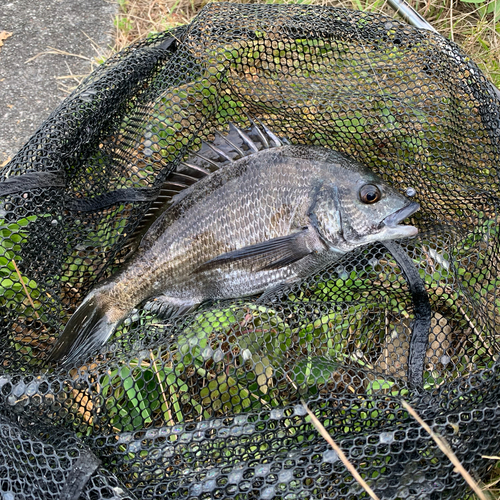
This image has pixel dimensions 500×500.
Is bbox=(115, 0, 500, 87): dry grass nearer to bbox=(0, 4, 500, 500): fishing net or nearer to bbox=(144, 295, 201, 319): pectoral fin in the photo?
bbox=(0, 4, 500, 500): fishing net

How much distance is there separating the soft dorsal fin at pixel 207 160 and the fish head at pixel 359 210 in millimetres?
522

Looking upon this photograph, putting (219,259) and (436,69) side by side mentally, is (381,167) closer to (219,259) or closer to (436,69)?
(436,69)

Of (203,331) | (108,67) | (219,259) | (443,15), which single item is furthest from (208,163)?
(443,15)

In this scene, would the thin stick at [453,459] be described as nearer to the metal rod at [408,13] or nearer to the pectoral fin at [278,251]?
the pectoral fin at [278,251]

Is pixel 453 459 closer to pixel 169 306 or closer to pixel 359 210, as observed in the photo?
pixel 359 210

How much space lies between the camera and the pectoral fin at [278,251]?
2.72 metres

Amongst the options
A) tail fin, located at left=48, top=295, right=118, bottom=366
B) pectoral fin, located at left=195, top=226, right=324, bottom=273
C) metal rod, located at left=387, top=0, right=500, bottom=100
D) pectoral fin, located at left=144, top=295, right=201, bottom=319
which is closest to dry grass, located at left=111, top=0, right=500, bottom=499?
metal rod, located at left=387, top=0, right=500, bottom=100

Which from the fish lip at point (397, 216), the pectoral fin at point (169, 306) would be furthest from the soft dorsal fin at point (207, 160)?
the fish lip at point (397, 216)

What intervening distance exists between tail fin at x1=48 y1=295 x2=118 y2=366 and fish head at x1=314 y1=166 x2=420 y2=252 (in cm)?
148

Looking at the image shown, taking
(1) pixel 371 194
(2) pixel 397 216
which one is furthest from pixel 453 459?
(1) pixel 371 194

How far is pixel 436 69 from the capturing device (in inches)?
114

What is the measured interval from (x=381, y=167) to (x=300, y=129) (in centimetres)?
64

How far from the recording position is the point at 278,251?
8.98ft

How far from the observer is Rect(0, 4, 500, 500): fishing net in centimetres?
181
